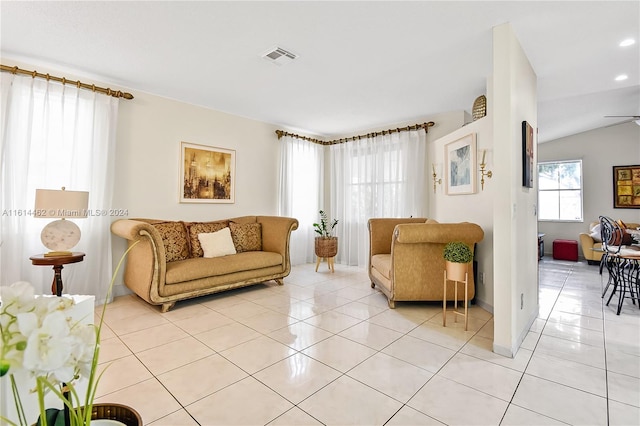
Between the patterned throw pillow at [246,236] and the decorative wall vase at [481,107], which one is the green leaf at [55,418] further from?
the decorative wall vase at [481,107]

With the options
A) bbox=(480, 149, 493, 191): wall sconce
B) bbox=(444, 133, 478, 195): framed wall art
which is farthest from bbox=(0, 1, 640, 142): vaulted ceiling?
bbox=(480, 149, 493, 191): wall sconce

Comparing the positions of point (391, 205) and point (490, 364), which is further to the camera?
point (391, 205)

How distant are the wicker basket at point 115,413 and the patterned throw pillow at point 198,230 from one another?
119 inches

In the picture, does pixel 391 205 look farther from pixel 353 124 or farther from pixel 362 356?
pixel 362 356

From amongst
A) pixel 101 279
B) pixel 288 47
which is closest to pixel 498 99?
pixel 288 47

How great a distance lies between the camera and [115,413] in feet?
2.79

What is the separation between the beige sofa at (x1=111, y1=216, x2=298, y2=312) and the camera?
3.05 metres

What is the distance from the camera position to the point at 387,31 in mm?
2426

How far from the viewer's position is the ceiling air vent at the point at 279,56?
8.99ft

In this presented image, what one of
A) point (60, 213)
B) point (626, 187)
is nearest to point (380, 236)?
point (60, 213)

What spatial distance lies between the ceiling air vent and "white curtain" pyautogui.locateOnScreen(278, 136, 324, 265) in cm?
244

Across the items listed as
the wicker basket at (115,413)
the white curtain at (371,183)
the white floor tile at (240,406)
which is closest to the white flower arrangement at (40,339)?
the wicker basket at (115,413)

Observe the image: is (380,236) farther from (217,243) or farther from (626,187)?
(626,187)

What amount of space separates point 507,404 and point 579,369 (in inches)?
31.6
